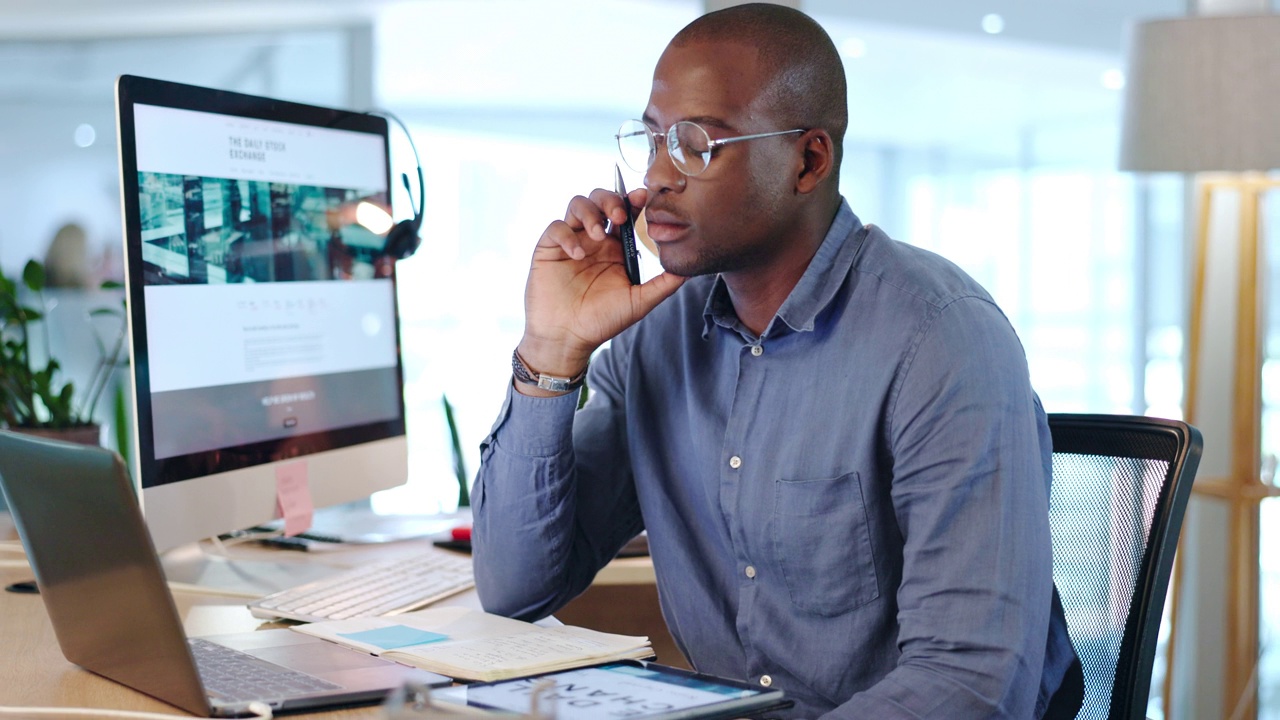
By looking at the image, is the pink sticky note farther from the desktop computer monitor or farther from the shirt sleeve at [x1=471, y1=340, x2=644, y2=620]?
the shirt sleeve at [x1=471, y1=340, x2=644, y2=620]

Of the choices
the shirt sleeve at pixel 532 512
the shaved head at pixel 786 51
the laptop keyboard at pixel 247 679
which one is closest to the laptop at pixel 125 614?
the laptop keyboard at pixel 247 679

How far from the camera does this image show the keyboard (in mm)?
1263

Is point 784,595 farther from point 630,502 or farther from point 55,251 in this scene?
point 55,251

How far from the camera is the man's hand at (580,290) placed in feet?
4.44

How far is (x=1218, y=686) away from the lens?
303 cm

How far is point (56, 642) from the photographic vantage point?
118cm

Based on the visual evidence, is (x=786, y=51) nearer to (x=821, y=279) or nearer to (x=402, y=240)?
(x=821, y=279)

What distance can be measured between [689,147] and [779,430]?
32 centimetres

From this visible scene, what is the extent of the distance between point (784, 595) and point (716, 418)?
218mm

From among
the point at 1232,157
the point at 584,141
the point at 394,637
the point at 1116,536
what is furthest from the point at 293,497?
the point at 584,141

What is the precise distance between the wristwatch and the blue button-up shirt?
0.06ft

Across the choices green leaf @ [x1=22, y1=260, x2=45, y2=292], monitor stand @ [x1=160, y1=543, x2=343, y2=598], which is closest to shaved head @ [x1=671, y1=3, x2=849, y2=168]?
monitor stand @ [x1=160, y1=543, x2=343, y2=598]

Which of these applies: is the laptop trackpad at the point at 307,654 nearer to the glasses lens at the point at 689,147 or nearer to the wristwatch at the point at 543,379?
the wristwatch at the point at 543,379

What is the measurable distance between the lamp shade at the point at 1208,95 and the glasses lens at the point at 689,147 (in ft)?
5.16
